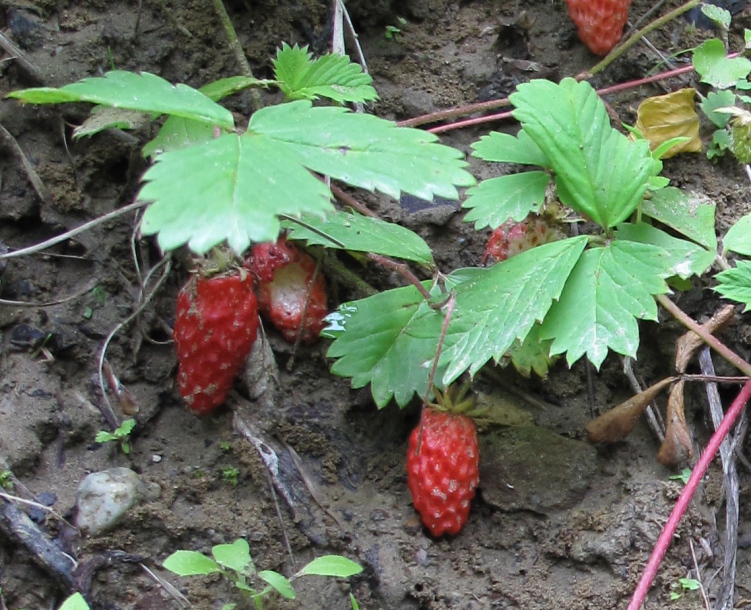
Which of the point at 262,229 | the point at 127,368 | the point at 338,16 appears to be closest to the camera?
the point at 262,229

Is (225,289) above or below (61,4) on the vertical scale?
below

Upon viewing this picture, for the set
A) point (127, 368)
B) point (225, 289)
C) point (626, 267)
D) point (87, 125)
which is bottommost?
point (127, 368)

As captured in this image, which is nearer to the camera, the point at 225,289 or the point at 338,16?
the point at 225,289

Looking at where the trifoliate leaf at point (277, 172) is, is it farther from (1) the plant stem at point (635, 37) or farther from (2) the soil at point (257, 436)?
(1) the plant stem at point (635, 37)

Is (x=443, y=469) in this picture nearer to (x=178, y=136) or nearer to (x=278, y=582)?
(x=278, y=582)

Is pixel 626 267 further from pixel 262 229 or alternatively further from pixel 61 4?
pixel 61 4

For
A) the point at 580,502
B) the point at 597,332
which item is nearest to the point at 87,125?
the point at 597,332

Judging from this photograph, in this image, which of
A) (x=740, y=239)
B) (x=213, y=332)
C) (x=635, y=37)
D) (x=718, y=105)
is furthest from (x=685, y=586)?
(x=635, y=37)
